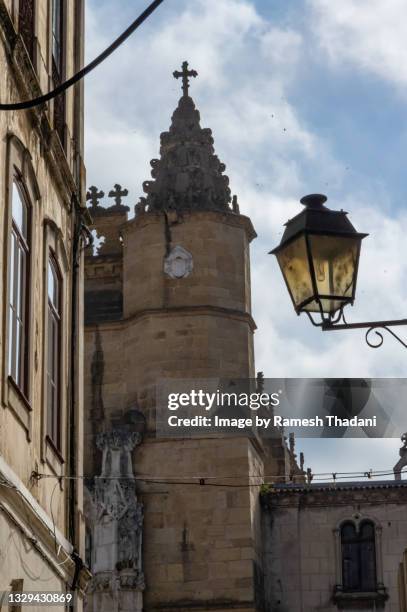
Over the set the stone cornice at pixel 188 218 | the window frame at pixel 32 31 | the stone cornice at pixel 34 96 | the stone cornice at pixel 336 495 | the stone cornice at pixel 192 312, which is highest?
the stone cornice at pixel 188 218

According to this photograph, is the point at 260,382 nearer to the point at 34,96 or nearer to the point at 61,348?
the point at 61,348

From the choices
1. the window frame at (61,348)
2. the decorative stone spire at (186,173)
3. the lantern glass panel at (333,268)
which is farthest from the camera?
the decorative stone spire at (186,173)

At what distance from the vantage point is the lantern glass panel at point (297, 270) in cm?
770

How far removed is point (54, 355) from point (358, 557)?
665 inches

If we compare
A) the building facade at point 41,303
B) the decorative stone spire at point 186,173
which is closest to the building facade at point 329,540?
the decorative stone spire at point 186,173

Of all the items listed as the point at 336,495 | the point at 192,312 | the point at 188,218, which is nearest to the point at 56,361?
the point at 192,312

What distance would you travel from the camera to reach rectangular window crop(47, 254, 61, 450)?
14633mm

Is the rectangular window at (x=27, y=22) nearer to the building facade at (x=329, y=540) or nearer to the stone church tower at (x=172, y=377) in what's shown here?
the stone church tower at (x=172, y=377)

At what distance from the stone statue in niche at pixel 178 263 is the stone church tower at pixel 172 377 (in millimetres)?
21

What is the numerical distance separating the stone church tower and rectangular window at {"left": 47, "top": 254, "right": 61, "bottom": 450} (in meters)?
13.3

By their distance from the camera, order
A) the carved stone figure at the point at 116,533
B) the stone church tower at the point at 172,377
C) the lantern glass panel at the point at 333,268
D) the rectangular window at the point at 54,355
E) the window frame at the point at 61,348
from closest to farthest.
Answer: the lantern glass panel at the point at 333,268
the window frame at the point at 61,348
the rectangular window at the point at 54,355
the carved stone figure at the point at 116,533
the stone church tower at the point at 172,377

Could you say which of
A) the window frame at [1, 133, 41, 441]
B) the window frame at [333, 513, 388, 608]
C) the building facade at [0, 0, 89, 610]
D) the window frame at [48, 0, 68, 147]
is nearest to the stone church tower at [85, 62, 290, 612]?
the window frame at [333, 513, 388, 608]

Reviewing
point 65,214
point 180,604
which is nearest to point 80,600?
point 65,214

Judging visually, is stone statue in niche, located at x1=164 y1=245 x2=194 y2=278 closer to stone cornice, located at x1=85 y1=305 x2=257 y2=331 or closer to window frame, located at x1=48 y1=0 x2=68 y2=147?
stone cornice, located at x1=85 y1=305 x2=257 y2=331
